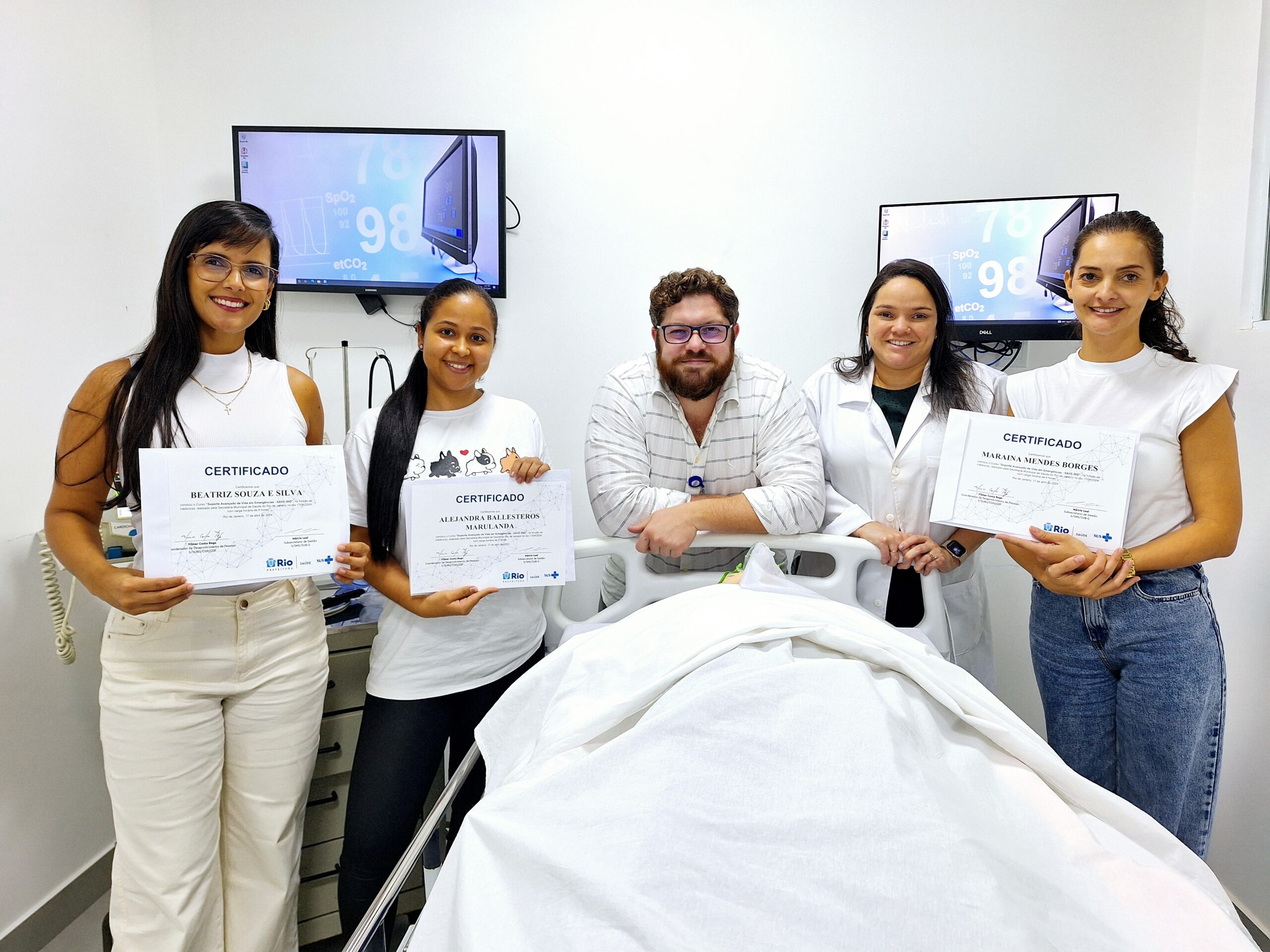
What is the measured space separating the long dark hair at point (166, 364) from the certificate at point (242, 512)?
101 millimetres

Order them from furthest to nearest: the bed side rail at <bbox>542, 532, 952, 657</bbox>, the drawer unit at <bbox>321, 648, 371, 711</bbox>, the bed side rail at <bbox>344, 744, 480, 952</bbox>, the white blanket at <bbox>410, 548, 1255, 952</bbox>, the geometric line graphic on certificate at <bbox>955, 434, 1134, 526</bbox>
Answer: the drawer unit at <bbox>321, 648, 371, 711</bbox>
the bed side rail at <bbox>542, 532, 952, 657</bbox>
the geometric line graphic on certificate at <bbox>955, 434, 1134, 526</bbox>
the bed side rail at <bbox>344, 744, 480, 952</bbox>
the white blanket at <bbox>410, 548, 1255, 952</bbox>

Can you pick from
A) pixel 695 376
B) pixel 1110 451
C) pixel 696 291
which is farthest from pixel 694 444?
pixel 1110 451

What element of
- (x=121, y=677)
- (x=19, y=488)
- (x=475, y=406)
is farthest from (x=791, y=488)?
(x=19, y=488)

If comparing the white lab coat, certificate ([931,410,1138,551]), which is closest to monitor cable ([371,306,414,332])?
the white lab coat

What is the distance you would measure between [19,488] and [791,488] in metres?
2.27

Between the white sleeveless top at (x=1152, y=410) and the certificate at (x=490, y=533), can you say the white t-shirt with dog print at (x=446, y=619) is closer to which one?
the certificate at (x=490, y=533)

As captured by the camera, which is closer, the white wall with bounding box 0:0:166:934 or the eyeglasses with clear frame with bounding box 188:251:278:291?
the eyeglasses with clear frame with bounding box 188:251:278:291

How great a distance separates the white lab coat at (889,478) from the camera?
2.03 m

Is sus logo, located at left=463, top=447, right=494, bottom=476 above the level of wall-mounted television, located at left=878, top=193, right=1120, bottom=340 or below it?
below

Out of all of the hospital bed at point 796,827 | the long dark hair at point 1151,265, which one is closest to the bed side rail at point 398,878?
the hospital bed at point 796,827

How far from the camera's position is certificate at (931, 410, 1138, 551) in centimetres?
160

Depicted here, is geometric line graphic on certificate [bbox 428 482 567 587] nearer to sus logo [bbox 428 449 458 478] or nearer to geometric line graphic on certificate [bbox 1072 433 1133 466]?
sus logo [bbox 428 449 458 478]

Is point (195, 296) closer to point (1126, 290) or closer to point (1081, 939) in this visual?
point (1081, 939)

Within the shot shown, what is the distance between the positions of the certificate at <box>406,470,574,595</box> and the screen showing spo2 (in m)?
1.91
